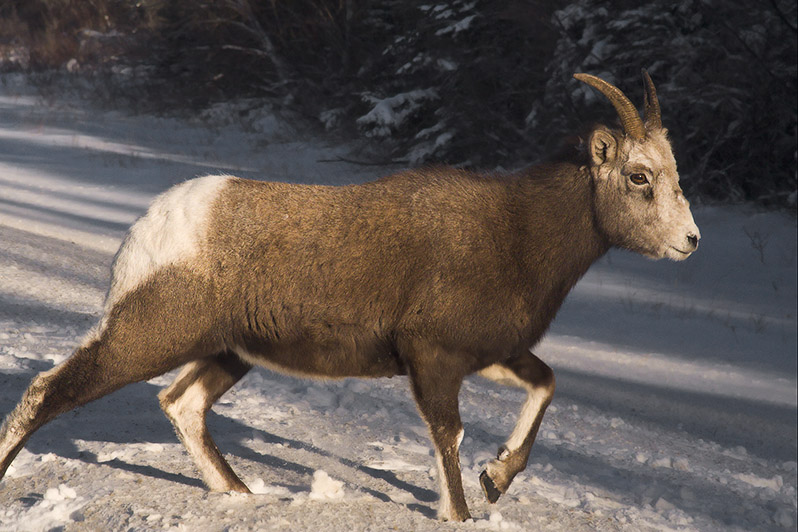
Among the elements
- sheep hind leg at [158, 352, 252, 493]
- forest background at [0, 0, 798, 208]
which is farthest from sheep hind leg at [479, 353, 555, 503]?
forest background at [0, 0, 798, 208]

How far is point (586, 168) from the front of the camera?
4574mm

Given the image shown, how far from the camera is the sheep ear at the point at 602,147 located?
4.45 m

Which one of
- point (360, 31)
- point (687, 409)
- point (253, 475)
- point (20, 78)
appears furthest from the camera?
point (20, 78)

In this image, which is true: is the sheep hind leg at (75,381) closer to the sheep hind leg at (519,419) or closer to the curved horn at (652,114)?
the sheep hind leg at (519,419)

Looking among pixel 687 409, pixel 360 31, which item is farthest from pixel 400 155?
pixel 687 409

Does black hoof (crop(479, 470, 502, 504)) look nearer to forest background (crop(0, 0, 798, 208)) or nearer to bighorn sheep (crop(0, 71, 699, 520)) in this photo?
bighorn sheep (crop(0, 71, 699, 520))

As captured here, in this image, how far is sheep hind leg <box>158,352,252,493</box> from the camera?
447 cm

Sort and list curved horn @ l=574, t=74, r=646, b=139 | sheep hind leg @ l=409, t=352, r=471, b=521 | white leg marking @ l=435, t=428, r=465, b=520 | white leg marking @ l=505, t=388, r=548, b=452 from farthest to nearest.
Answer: white leg marking @ l=505, t=388, r=548, b=452 < curved horn @ l=574, t=74, r=646, b=139 < white leg marking @ l=435, t=428, r=465, b=520 < sheep hind leg @ l=409, t=352, r=471, b=521

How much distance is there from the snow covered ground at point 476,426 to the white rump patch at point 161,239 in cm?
107

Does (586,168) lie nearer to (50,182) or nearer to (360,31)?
(50,182)

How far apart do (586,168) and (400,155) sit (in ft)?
36.4

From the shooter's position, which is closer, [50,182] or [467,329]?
[467,329]

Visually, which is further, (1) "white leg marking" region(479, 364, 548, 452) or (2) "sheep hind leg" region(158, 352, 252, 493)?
(1) "white leg marking" region(479, 364, 548, 452)

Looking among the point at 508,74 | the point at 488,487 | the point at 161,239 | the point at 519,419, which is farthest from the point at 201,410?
the point at 508,74
